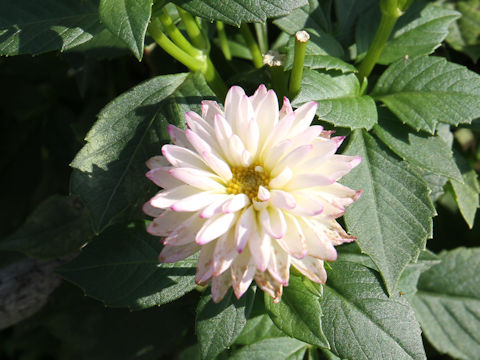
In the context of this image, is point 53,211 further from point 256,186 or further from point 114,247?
point 256,186

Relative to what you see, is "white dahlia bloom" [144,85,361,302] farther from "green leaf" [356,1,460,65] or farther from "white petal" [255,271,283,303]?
"green leaf" [356,1,460,65]

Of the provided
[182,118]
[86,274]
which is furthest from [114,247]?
[182,118]

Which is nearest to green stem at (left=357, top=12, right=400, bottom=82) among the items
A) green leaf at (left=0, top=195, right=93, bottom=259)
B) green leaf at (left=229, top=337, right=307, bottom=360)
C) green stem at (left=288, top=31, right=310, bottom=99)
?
green stem at (left=288, top=31, right=310, bottom=99)

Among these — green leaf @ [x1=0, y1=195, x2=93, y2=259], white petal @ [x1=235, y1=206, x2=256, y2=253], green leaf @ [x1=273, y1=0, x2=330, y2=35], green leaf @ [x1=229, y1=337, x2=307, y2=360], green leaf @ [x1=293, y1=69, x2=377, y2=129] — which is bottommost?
green leaf @ [x1=229, y1=337, x2=307, y2=360]

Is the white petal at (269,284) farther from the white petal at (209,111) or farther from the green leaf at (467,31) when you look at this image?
the green leaf at (467,31)

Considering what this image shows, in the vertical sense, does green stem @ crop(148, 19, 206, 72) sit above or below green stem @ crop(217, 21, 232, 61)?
above

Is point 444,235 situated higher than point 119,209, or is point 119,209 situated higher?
point 119,209

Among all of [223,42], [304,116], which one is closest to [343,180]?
[304,116]
